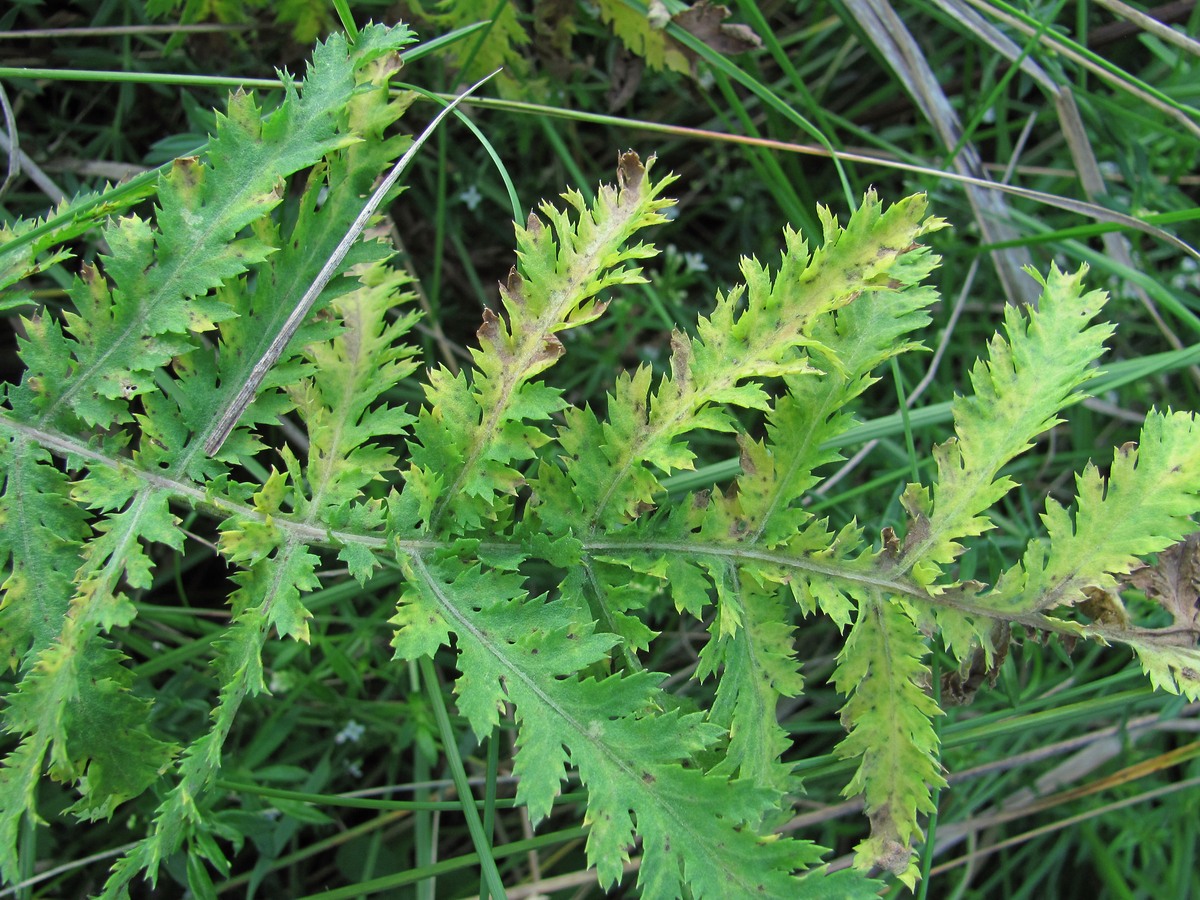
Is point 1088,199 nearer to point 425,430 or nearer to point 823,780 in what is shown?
point 823,780

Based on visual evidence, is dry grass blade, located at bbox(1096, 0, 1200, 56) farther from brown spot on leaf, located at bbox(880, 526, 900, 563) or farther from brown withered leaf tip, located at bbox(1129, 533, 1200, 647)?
brown spot on leaf, located at bbox(880, 526, 900, 563)

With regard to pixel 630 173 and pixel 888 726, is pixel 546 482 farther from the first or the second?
pixel 888 726

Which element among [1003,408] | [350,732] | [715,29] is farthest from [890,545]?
[350,732]

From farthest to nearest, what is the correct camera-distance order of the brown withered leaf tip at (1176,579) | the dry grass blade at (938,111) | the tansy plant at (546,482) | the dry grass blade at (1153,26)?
1. the dry grass blade at (938,111)
2. the dry grass blade at (1153,26)
3. the brown withered leaf tip at (1176,579)
4. the tansy plant at (546,482)

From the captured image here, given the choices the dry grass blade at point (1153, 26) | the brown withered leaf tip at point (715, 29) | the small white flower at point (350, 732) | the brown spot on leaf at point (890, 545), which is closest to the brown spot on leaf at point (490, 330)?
the brown spot on leaf at point (890, 545)

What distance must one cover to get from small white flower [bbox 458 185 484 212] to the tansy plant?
3.07ft

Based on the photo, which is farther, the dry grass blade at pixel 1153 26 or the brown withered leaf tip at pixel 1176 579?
the dry grass blade at pixel 1153 26

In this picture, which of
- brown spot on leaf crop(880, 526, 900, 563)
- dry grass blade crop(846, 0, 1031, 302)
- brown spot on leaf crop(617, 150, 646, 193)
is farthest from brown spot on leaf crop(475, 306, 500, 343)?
dry grass blade crop(846, 0, 1031, 302)

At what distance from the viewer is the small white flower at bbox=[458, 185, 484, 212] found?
2742 millimetres

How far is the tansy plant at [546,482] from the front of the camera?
1.65 m

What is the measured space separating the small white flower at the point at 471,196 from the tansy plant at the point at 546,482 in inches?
36.8

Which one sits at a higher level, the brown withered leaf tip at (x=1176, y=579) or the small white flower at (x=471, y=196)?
the small white flower at (x=471, y=196)

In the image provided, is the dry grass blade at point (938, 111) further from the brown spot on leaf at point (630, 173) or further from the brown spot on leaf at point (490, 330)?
the brown spot on leaf at point (490, 330)

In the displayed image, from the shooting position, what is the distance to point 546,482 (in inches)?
70.4
